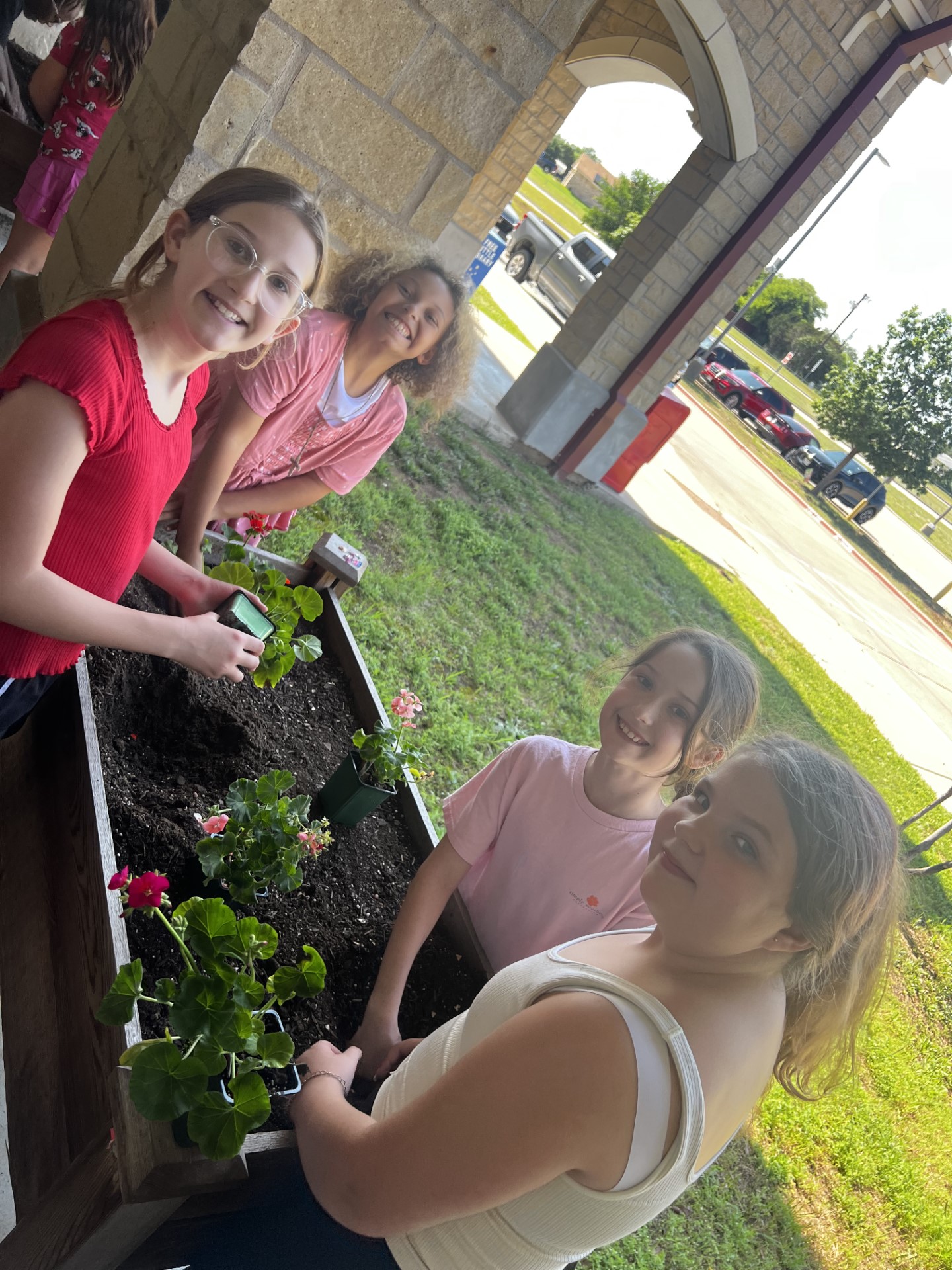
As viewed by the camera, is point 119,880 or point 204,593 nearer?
point 119,880

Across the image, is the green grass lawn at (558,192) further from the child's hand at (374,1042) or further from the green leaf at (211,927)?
the green leaf at (211,927)

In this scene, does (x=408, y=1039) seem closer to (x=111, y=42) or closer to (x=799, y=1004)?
(x=799, y=1004)

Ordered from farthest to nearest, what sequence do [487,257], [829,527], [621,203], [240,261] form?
1. [621,203]
2. [829,527]
3. [487,257]
4. [240,261]

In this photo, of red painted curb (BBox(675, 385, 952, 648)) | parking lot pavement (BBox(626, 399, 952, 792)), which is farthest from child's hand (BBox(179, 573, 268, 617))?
red painted curb (BBox(675, 385, 952, 648))

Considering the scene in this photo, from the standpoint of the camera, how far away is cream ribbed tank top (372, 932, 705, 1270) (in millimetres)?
897

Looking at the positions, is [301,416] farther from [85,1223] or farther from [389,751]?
[85,1223]

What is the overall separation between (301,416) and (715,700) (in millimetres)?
1409

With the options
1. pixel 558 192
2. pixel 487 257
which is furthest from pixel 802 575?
pixel 558 192

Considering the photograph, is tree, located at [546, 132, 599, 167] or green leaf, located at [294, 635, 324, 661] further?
tree, located at [546, 132, 599, 167]

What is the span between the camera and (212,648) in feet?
5.05

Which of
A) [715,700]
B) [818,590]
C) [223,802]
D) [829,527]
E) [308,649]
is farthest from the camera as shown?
[829,527]

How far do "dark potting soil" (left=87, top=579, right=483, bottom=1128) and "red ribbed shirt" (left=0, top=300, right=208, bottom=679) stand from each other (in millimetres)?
386

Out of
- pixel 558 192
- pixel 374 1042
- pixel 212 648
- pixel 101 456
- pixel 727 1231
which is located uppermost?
pixel 558 192

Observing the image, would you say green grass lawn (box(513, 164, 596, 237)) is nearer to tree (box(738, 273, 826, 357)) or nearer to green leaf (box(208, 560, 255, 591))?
tree (box(738, 273, 826, 357))
